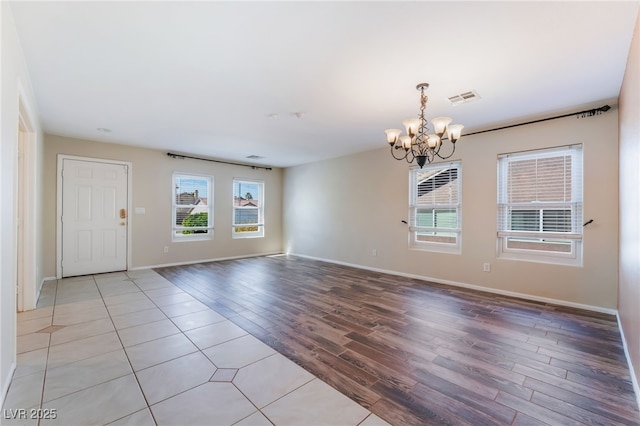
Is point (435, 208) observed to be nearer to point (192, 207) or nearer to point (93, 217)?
point (192, 207)

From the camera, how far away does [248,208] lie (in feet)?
24.0

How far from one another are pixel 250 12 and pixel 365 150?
412 centimetres

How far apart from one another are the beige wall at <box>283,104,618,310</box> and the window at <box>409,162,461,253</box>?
0.15 m

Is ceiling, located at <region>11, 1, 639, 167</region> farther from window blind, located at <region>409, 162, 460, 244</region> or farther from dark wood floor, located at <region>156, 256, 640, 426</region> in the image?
dark wood floor, located at <region>156, 256, 640, 426</region>

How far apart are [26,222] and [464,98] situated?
5272 mm

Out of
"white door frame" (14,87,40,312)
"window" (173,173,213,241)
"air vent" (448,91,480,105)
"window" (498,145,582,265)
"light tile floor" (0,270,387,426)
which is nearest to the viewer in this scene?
"light tile floor" (0,270,387,426)

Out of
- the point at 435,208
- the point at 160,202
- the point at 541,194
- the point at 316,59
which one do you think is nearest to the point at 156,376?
the point at 316,59

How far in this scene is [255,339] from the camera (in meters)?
2.56

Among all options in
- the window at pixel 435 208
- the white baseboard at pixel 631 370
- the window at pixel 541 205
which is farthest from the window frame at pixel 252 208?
the white baseboard at pixel 631 370

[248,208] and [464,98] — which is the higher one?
[464,98]

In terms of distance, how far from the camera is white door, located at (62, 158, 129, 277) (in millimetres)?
4879

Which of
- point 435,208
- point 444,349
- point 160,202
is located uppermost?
point 160,202

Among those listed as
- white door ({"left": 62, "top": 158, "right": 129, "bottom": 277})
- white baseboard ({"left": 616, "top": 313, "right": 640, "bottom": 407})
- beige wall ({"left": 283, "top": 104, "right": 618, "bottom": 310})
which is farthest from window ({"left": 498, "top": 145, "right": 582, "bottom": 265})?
white door ({"left": 62, "top": 158, "right": 129, "bottom": 277})

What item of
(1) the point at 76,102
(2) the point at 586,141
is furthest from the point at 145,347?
(2) the point at 586,141
